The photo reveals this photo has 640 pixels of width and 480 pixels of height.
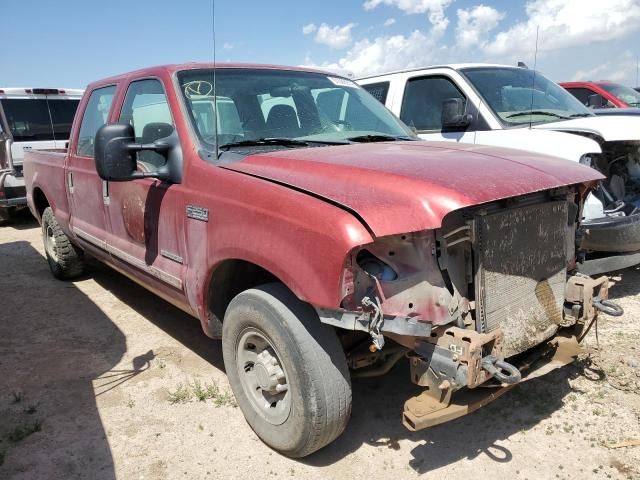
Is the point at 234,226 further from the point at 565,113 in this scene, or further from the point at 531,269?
the point at 565,113

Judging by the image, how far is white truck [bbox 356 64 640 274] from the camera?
14.3ft

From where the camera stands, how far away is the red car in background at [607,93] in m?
9.58

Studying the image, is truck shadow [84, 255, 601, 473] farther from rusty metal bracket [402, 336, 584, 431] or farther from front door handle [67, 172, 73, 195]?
front door handle [67, 172, 73, 195]

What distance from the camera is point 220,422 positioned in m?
3.16

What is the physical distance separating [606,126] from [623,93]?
6.11m

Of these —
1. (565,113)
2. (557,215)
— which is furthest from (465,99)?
(557,215)

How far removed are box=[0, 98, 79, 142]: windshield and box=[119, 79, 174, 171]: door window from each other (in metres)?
5.93

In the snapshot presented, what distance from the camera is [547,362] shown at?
2855mm

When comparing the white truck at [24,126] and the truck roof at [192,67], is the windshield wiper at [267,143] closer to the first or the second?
the truck roof at [192,67]

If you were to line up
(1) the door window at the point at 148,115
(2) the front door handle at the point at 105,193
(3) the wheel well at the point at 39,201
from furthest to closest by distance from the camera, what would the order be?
(3) the wheel well at the point at 39,201 < (2) the front door handle at the point at 105,193 < (1) the door window at the point at 148,115

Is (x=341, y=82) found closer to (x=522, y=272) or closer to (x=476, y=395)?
(x=522, y=272)

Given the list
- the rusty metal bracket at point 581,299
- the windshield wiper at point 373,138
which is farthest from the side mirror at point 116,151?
the rusty metal bracket at point 581,299

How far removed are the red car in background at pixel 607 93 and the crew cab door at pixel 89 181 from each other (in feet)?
27.4

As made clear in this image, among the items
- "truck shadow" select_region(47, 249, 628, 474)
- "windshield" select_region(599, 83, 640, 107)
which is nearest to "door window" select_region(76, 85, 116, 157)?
"truck shadow" select_region(47, 249, 628, 474)
